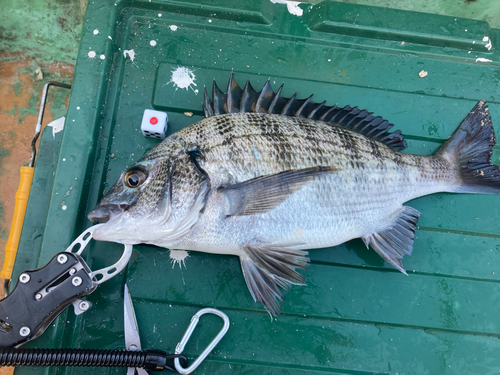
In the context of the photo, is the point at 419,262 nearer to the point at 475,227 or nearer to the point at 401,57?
the point at 475,227

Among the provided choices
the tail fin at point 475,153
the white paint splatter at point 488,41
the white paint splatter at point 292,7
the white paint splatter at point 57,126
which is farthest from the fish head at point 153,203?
the white paint splatter at point 488,41

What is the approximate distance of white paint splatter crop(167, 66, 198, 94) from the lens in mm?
1788

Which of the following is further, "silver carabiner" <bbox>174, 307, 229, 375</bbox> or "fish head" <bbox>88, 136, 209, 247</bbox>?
"silver carabiner" <bbox>174, 307, 229, 375</bbox>

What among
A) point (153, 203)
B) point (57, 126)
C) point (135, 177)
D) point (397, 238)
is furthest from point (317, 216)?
point (57, 126)

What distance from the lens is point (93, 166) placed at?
5.57 feet

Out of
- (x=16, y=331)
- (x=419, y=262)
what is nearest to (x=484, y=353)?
(x=419, y=262)

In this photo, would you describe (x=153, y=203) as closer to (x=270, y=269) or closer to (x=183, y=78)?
(x=270, y=269)

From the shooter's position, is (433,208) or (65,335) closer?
(65,335)

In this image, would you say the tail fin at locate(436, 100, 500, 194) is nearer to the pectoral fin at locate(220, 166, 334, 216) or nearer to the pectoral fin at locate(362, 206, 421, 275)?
the pectoral fin at locate(362, 206, 421, 275)

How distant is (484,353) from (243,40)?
7.68ft

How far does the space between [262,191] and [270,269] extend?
0.39 meters

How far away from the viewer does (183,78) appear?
180 cm

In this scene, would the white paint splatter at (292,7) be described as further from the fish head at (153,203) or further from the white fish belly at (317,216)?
the fish head at (153,203)

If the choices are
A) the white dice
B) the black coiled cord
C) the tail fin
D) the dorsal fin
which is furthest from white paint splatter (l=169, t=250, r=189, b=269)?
the tail fin
